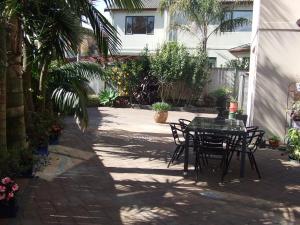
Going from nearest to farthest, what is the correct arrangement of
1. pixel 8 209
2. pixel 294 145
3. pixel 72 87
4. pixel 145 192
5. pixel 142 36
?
1. pixel 8 209
2. pixel 145 192
3. pixel 294 145
4. pixel 72 87
5. pixel 142 36

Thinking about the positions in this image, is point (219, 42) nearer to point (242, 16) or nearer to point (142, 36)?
point (242, 16)

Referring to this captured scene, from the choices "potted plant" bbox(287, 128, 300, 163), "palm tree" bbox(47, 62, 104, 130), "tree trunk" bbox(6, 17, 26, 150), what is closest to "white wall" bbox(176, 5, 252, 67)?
"palm tree" bbox(47, 62, 104, 130)

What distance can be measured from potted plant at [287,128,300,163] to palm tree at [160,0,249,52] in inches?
→ 550

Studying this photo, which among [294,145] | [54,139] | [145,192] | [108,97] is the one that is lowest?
[145,192]

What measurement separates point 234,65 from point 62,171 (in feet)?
59.6

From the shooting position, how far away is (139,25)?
28.8 m

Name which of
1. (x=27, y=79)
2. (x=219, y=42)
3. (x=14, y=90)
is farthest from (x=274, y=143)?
(x=219, y=42)

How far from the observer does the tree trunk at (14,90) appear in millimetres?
6824

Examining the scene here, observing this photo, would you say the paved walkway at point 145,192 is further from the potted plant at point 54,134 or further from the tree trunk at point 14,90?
the tree trunk at point 14,90

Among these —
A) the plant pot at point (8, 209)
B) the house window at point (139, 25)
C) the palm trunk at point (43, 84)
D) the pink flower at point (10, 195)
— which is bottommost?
the plant pot at point (8, 209)

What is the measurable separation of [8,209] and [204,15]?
19.8m

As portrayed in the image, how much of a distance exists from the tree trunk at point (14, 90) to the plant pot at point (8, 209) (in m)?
1.97

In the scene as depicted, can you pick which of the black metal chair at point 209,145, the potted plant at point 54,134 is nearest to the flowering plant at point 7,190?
the black metal chair at point 209,145

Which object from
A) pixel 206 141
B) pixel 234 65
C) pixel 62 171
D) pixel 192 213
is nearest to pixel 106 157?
pixel 62 171
